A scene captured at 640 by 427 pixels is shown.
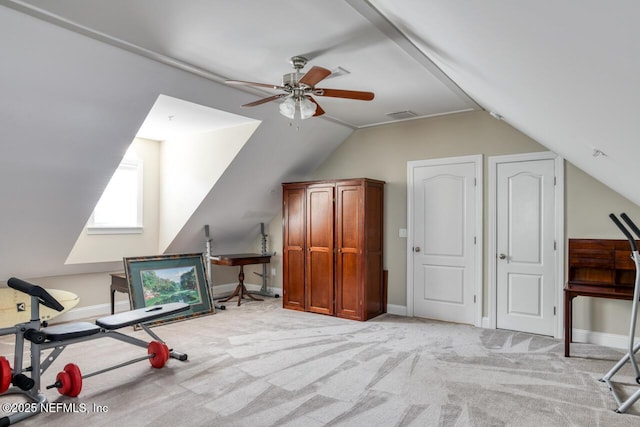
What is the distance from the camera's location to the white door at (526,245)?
187 inches

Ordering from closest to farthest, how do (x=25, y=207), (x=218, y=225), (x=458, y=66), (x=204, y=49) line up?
(x=458, y=66)
(x=204, y=49)
(x=25, y=207)
(x=218, y=225)

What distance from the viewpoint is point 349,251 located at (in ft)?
18.1

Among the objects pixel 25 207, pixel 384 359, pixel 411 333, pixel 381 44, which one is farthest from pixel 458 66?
pixel 25 207

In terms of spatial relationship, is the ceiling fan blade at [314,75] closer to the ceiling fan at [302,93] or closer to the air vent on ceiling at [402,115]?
the ceiling fan at [302,93]

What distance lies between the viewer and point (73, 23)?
114 inches

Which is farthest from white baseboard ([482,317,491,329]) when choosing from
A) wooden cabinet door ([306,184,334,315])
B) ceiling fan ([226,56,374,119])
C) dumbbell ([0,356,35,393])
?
dumbbell ([0,356,35,393])

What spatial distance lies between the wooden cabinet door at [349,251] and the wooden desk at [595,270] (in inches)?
93.3

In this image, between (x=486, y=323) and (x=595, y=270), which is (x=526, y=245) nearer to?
(x=595, y=270)

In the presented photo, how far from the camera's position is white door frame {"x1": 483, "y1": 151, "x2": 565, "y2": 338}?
4645 mm

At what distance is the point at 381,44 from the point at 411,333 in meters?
3.19

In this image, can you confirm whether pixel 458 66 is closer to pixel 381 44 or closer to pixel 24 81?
pixel 381 44

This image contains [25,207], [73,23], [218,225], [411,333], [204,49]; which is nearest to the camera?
[73,23]

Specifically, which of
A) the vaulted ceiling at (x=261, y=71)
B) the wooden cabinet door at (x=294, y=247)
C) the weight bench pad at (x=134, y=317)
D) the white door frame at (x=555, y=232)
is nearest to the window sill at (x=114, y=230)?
the vaulted ceiling at (x=261, y=71)

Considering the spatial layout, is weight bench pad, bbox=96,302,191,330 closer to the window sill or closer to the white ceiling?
the white ceiling
